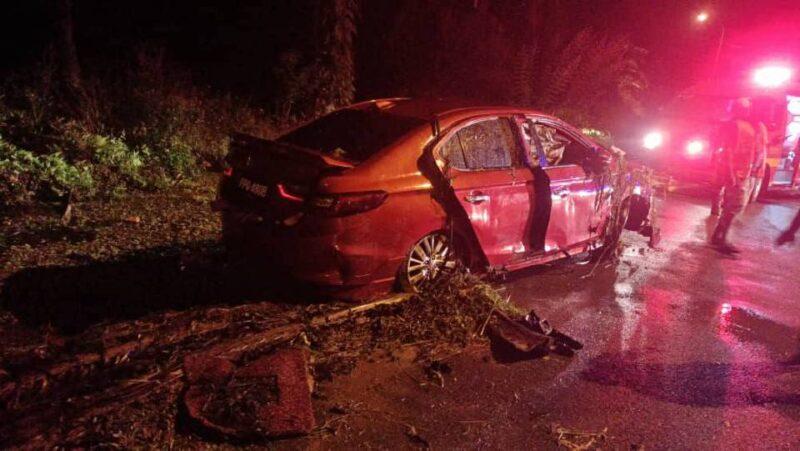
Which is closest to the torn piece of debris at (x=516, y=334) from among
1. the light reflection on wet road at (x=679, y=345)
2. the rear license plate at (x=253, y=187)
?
the light reflection on wet road at (x=679, y=345)

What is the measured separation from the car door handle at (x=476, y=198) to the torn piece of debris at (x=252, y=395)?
70.8 inches

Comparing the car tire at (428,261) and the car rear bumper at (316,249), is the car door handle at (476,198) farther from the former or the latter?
the car rear bumper at (316,249)

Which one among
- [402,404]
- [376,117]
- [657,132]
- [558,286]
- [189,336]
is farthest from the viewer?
[657,132]

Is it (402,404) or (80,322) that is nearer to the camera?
(402,404)

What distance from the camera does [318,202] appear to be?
3.73 m

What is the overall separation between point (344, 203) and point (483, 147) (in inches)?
59.9

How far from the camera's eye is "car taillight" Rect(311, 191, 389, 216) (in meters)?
3.73

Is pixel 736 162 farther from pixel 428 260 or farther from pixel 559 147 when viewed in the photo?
pixel 428 260

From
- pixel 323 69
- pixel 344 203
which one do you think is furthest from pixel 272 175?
pixel 323 69

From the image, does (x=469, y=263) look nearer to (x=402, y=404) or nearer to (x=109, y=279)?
(x=402, y=404)

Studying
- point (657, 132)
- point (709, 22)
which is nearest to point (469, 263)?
point (657, 132)

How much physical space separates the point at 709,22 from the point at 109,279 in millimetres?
21896

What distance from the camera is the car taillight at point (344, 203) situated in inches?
147

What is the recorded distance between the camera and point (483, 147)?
468 centimetres
